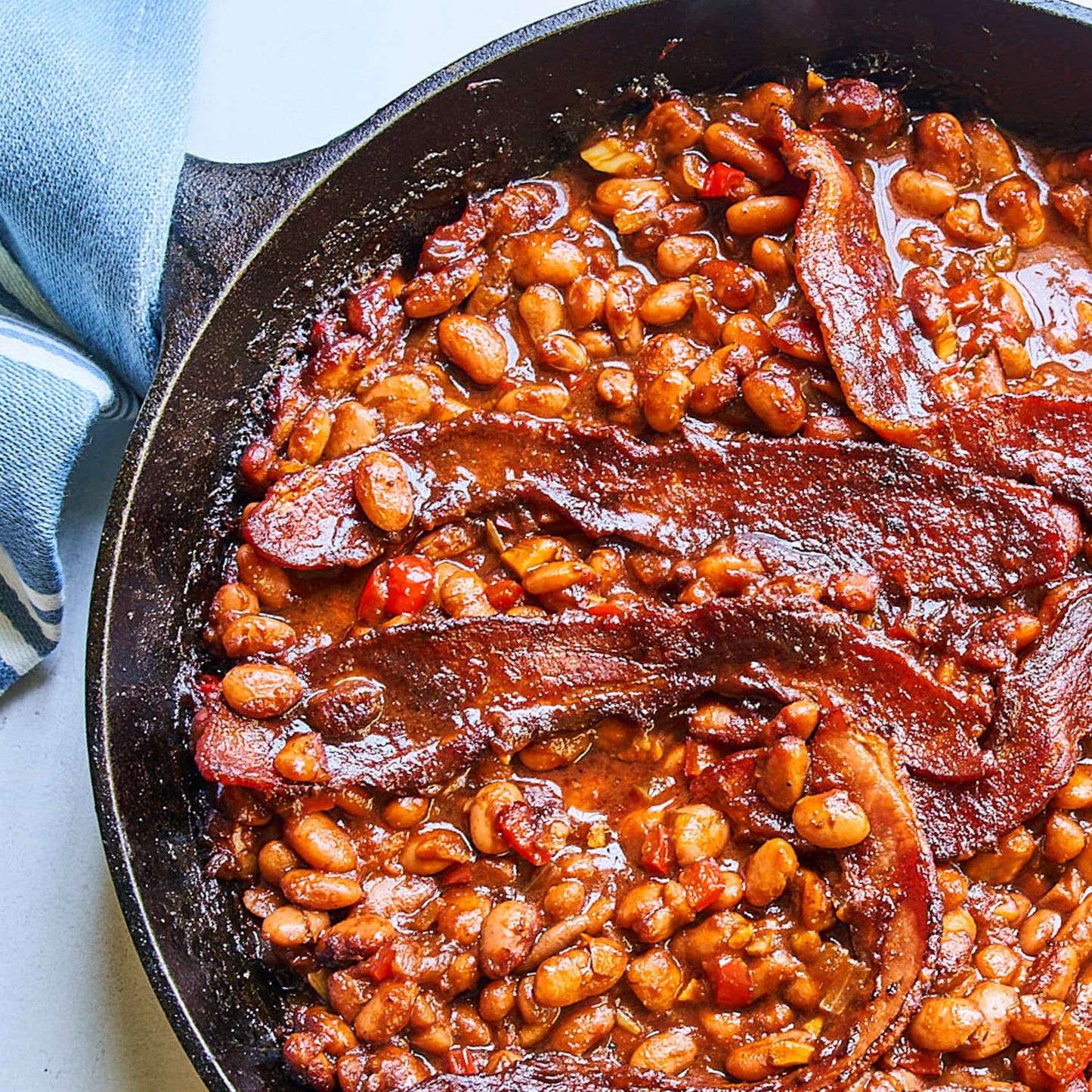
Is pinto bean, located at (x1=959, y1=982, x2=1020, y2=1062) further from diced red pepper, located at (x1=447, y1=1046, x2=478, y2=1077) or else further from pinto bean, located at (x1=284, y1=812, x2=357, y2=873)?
pinto bean, located at (x1=284, y1=812, x2=357, y2=873)

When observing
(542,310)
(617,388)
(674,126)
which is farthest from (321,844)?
(674,126)

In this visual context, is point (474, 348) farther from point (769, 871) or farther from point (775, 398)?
point (769, 871)

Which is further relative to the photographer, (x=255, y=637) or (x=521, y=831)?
(x=255, y=637)

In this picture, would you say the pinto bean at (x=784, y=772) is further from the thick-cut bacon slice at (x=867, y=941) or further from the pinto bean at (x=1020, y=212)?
the pinto bean at (x=1020, y=212)

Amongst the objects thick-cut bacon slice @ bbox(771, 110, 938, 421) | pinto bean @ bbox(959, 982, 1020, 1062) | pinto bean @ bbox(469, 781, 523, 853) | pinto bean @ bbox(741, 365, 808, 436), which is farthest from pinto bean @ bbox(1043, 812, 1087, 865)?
pinto bean @ bbox(469, 781, 523, 853)

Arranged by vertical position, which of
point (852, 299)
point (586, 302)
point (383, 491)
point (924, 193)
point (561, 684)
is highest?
point (924, 193)

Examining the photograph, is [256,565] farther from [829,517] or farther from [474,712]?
[829,517]

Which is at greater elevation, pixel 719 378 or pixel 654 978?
pixel 719 378

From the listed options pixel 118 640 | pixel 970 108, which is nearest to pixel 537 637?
pixel 118 640
